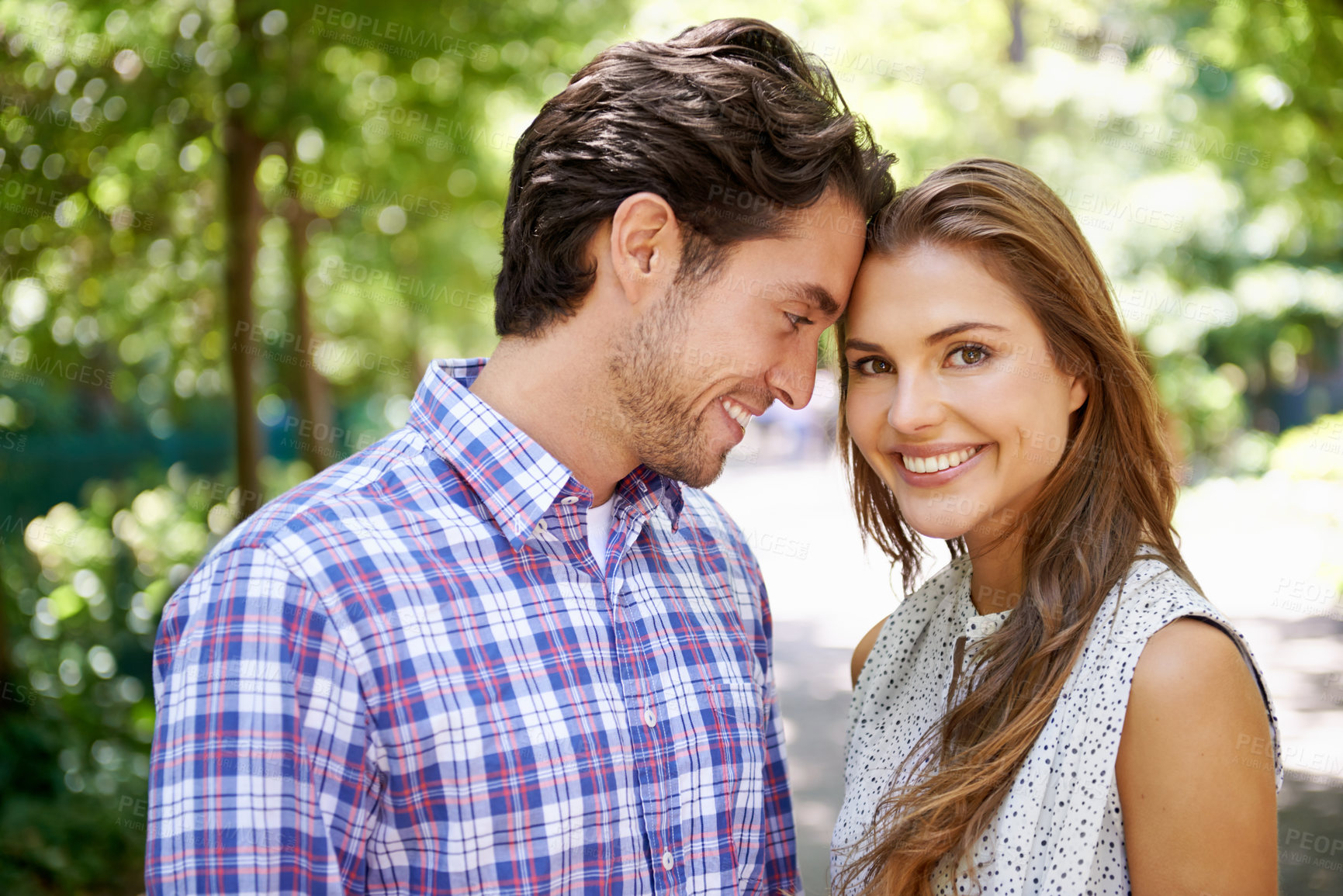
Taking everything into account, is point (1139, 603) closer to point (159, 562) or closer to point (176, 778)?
point (176, 778)

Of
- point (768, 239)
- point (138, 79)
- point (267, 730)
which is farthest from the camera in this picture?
point (138, 79)

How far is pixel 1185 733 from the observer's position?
1.88 metres

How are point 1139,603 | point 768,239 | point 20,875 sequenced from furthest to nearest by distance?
point 20,875
point 768,239
point 1139,603

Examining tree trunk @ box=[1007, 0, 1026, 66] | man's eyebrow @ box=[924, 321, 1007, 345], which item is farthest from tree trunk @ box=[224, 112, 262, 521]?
tree trunk @ box=[1007, 0, 1026, 66]

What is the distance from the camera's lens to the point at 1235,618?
837 cm

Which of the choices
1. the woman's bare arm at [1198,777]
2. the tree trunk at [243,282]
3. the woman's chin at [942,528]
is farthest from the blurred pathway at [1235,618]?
the tree trunk at [243,282]

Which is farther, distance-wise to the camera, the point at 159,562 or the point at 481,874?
the point at 159,562

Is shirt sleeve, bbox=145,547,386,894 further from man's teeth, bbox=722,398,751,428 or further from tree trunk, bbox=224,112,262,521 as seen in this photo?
tree trunk, bbox=224,112,262,521

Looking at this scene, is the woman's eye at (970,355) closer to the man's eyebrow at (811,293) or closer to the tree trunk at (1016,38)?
the man's eyebrow at (811,293)

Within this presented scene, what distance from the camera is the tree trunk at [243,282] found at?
7.11 m

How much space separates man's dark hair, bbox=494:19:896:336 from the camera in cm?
220

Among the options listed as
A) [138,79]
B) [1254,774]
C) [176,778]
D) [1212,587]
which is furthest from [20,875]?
[1212,587]

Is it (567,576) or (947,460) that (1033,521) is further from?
(567,576)

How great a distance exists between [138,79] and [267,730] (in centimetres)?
623
